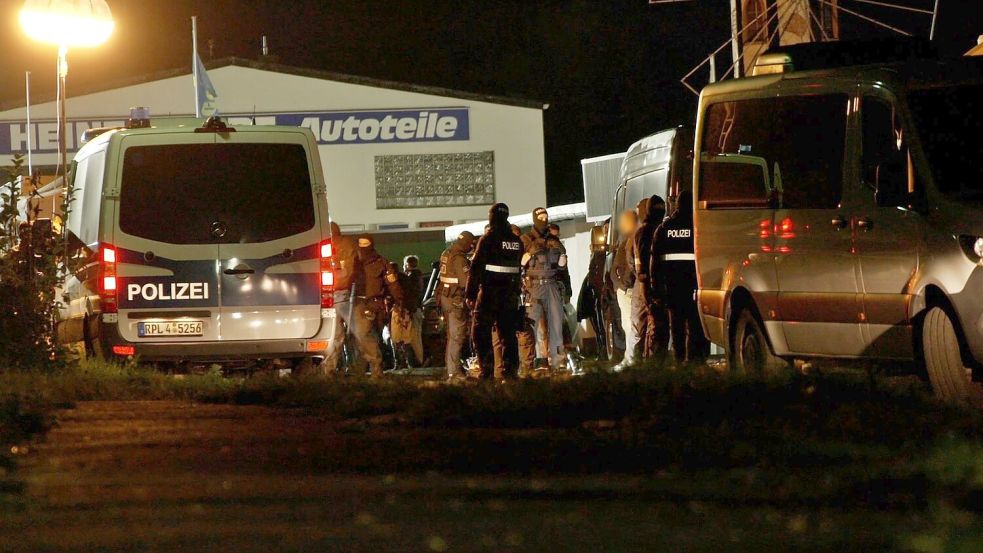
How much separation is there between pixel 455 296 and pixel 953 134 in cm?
807

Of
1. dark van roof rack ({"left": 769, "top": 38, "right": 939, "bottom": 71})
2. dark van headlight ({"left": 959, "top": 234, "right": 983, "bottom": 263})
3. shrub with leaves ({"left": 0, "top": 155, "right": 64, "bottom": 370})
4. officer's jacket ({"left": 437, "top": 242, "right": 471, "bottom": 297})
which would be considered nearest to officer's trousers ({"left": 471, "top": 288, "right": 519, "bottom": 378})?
officer's jacket ({"left": 437, "top": 242, "right": 471, "bottom": 297})

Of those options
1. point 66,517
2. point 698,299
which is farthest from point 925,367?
point 66,517

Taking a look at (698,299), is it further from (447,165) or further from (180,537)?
(447,165)

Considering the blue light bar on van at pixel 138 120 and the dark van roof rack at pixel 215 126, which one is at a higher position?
the blue light bar on van at pixel 138 120

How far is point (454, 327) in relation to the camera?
1731cm

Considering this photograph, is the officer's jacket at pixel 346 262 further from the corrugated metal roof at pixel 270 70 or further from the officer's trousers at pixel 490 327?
the corrugated metal roof at pixel 270 70

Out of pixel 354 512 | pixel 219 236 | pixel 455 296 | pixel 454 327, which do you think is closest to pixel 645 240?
pixel 455 296

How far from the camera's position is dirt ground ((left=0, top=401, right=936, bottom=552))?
17.0ft

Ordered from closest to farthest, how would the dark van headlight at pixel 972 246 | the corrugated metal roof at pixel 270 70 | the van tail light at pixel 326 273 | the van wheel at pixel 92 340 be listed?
the dark van headlight at pixel 972 246 < the van wheel at pixel 92 340 < the van tail light at pixel 326 273 < the corrugated metal roof at pixel 270 70

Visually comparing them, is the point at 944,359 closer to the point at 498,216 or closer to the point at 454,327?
the point at 498,216

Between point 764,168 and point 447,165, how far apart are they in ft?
156

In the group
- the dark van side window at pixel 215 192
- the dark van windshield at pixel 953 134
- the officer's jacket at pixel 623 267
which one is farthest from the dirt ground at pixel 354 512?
the officer's jacket at pixel 623 267

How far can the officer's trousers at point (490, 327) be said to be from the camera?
14.5 metres

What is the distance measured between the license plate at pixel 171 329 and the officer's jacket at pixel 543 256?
4.58 meters
